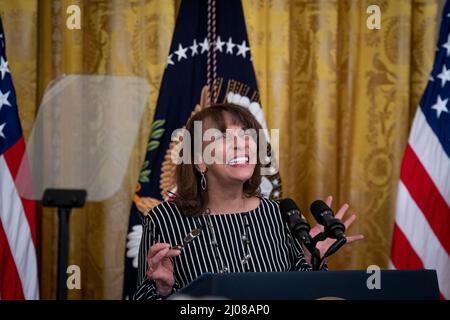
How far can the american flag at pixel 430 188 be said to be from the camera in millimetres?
2809

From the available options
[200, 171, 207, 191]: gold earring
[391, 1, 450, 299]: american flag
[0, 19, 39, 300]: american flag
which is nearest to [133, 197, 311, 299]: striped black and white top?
[200, 171, 207, 191]: gold earring

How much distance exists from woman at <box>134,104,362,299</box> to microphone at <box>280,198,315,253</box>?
0.24m

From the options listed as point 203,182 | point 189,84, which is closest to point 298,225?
point 203,182

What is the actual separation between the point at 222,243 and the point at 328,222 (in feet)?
1.55

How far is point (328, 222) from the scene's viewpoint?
164cm

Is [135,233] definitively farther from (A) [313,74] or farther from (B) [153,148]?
(A) [313,74]

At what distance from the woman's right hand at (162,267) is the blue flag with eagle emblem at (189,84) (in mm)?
950

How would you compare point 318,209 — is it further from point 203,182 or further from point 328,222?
point 203,182

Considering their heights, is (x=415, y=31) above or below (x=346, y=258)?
above

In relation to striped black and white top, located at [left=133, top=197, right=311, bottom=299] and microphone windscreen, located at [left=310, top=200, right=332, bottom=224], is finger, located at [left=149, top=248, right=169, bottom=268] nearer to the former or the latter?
striped black and white top, located at [left=133, top=197, right=311, bottom=299]

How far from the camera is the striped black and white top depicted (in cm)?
194

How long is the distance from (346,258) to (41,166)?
5.66 ft
